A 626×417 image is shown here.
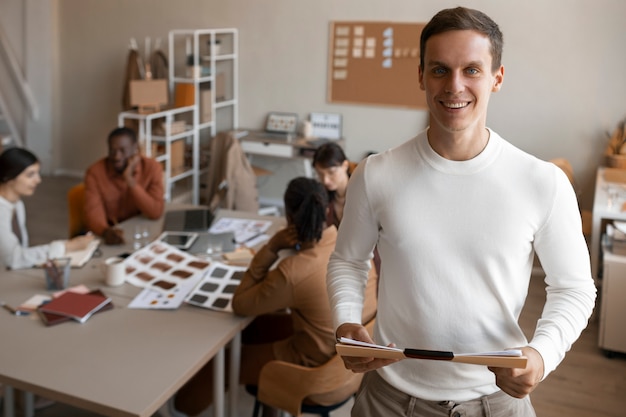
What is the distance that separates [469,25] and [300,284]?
1.44m

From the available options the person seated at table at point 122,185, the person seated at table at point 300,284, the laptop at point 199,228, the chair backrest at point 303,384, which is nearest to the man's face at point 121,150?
the person seated at table at point 122,185

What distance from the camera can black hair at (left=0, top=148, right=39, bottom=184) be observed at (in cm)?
327

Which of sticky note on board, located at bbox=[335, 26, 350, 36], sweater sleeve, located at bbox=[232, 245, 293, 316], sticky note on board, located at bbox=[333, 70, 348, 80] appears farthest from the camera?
sticky note on board, located at bbox=[333, 70, 348, 80]

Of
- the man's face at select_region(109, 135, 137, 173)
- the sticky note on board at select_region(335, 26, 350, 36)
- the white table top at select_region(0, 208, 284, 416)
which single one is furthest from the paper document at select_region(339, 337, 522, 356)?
the sticky note on board at select_region(335, 26, 350, 36)

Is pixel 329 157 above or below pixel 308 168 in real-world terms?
above

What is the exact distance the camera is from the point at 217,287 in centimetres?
288

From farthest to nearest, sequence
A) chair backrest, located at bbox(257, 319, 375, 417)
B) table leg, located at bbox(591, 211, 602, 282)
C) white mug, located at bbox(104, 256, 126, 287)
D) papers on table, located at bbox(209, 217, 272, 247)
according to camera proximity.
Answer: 1. table leg, located at bbox(591, 211, 602, 282)
2. papers on table, located at bbox(209, 217, 272, 247)
3. white mug, located at bbox(104, 256, 126, 287)
4. chair backrest, located at bbox(257, 319, 375, 417)

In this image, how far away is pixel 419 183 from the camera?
1.42 m

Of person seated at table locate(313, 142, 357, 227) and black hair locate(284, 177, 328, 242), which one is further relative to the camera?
person seated at table locate(313, 142, 357, 227)

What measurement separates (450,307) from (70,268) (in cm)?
212

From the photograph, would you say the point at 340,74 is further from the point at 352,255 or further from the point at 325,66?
the point at 352,255

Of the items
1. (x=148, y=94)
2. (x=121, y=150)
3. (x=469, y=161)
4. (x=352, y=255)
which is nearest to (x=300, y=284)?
(x=352, y=255)

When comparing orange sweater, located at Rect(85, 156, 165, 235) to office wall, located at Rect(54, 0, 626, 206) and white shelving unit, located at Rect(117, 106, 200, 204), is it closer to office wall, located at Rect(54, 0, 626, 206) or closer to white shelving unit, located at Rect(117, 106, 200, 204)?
white shelving unit, located at Rect(117, 106, 200, 204)

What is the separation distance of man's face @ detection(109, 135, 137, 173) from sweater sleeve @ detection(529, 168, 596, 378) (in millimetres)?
2975
